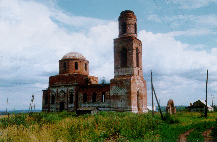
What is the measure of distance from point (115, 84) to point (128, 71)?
211cm

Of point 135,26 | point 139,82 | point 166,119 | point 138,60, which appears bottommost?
point 166,119

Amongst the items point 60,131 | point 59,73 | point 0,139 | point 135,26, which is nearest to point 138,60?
point 135,26

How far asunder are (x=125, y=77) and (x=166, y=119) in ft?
23.9

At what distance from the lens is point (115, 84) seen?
21.5 meters

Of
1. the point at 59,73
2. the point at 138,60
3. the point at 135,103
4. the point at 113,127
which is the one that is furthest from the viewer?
the point at 59,73

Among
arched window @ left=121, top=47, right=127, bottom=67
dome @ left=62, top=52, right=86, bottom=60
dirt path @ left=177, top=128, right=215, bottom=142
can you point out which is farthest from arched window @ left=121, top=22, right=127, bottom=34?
dirt path @ left=177, top=128, right=215, bottom=142

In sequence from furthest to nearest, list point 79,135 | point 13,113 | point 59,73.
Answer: point 59,73, point 13,113, point 79,135

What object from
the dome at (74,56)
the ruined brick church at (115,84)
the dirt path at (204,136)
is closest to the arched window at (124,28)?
the ruined brick church at (115,84)

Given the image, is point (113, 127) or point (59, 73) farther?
point (59, 73)

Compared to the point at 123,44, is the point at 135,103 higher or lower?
lower

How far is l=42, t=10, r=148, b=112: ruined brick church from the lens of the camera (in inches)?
829

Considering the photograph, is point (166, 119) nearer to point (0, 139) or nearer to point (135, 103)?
point (135, 103)

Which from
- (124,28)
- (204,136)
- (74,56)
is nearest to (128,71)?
(124,28)

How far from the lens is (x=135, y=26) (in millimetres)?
22906
